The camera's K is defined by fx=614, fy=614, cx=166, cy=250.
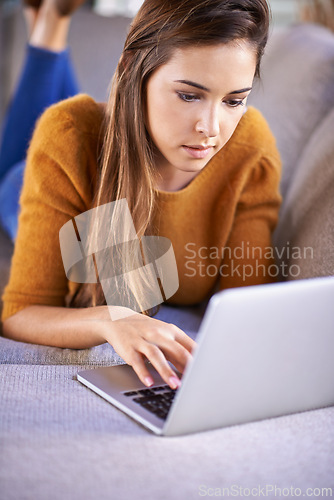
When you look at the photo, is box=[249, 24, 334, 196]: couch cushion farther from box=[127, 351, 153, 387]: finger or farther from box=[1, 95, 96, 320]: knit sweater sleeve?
box=[127, 351, 153, 387]: finger

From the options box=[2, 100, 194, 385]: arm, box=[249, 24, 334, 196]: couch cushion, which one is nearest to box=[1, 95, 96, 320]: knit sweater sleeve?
box=[2, 100, 194, 385]: arm

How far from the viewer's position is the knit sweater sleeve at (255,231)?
1218mm

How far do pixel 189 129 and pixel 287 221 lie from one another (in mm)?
473

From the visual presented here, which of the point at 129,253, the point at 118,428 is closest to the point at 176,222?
the point at 129,253

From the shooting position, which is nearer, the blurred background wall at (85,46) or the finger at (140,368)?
the finger at (140,368)

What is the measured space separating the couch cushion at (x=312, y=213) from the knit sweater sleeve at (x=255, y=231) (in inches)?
2.0

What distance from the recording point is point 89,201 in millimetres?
1091

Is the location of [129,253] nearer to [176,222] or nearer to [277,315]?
[176,222]

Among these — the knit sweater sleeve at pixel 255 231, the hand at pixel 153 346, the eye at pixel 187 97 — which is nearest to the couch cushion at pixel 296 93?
the knit sweater sleeve at pixel 255 231

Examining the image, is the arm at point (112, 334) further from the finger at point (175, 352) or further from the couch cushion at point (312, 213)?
the couch cushion at point (312, 213)

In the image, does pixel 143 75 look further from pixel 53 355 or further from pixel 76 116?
pixel 53 355

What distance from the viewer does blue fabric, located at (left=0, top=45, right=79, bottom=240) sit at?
5.79 ft

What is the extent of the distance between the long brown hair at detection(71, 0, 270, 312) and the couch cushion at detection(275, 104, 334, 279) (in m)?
0.28

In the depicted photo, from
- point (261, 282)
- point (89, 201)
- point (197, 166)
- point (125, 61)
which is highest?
point (125, 61)
